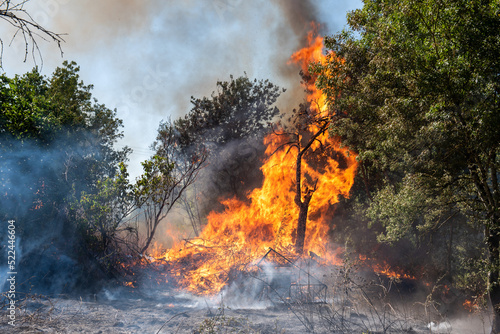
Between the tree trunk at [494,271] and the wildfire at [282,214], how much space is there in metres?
6.93

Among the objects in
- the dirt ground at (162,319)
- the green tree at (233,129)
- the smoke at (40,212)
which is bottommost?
the dirt ground at (162,319)

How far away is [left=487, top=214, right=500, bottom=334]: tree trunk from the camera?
8531 millimetres

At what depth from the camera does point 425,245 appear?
55.8 feet

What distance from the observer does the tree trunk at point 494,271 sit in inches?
336

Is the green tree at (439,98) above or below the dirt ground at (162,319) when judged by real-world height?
above

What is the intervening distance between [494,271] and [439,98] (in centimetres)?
562

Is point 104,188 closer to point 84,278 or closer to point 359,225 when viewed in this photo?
point 84,278

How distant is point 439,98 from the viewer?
25.8ft

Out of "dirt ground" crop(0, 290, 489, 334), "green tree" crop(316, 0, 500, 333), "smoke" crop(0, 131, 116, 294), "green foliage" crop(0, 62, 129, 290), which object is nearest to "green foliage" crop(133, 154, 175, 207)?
"green foliage" crop(0, 62, 129, 290)

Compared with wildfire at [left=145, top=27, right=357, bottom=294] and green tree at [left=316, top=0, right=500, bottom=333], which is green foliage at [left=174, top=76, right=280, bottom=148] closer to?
wildfire at [left=145, top=27, right=357, bottom=294]

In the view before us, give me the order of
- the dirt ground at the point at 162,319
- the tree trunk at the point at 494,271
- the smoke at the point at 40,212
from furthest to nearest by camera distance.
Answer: the smoke at the point at 40,212
the tree trunk at the point at 494,271
the dirt ground at the point at 162,319

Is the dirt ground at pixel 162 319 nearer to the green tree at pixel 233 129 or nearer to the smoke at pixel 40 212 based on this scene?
the smoke at pixel 40 212

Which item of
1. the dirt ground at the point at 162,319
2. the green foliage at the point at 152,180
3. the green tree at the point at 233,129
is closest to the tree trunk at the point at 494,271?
the dirt ground at the point at 162,319

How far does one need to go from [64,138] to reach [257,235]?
11.6 metres
